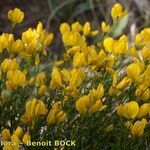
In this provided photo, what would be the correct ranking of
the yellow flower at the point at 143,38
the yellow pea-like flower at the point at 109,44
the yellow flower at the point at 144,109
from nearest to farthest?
1. the yellow flower at the point at 144,109
2. the yellow pea-like flower at the point at 109,44
3. the yellow flower at the point at 143,38

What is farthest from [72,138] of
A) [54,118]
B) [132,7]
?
[132,7]

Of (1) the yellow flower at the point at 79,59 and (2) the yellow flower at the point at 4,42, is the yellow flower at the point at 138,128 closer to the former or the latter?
(1) the yellow flower at the point at 79,59

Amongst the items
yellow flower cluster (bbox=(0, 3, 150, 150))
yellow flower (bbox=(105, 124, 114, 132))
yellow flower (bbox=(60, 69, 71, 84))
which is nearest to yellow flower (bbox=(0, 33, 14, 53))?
yellow flower cluster (bbox=(0, 3, 150, 150))

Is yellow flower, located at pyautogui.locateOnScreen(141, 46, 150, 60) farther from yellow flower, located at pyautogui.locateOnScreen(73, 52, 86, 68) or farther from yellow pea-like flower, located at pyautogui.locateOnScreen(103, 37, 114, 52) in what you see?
yellow flower, located at pyautogui.locateOnScreen(73, 52, 86, 68)

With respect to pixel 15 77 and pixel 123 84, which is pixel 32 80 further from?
pixel 123 84

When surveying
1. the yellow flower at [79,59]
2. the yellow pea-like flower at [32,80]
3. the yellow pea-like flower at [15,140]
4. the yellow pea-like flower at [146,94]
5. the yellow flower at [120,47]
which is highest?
the yellow flower at [120,47]

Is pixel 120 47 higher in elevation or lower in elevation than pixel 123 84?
higher

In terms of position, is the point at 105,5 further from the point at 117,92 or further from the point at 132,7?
the point at 117,92

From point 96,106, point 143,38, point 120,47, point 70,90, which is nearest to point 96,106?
point 96,106

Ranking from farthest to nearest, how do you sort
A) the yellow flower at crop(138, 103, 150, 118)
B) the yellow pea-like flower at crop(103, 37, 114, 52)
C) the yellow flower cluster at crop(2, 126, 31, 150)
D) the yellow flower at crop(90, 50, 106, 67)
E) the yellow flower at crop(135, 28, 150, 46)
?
the yellow flower at crop(135, 28, 150, 46)
the yellow pea-like flower at crop(103, 37, 114, 52)
the yellow flower at crop(90, 50, 106, 67)
the yellow flower at crop(138, 103, 150, 118)
the yellow flower cluster at crop(2, 126, 31, 150)

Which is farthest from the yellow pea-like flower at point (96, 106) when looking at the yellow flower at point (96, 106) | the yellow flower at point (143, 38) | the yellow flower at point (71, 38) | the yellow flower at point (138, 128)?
the yellow flower at point (143, 38)

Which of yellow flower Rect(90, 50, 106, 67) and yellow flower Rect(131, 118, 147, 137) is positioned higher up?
yellow flower Rect(90, 50, 106, 67)
